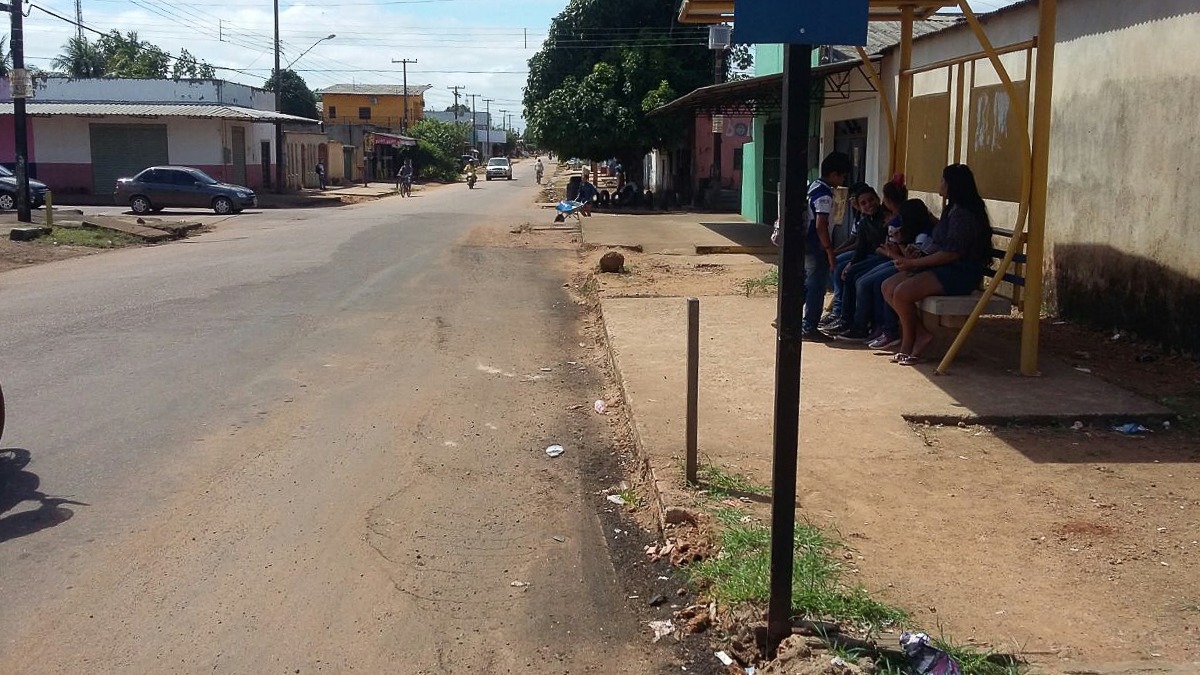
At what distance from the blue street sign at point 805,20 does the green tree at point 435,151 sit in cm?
7158

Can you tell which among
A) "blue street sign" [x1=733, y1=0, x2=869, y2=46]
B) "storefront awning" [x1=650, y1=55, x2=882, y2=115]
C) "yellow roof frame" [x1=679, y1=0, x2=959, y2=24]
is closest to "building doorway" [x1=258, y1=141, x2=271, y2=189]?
"storefront awning" [x1=650, y1=55, x2=882, y2=115]

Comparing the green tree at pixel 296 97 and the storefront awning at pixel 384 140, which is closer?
the storefront awning at pixel 384 140

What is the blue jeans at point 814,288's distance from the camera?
10.0 m

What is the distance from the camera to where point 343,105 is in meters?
107

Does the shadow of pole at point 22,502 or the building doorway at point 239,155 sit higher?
the building doorway at point 239,155

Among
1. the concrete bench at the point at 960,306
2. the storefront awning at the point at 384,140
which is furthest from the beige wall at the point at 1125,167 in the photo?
the storefront awning at the point at 384,140

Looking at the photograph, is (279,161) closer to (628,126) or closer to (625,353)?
(628,126)

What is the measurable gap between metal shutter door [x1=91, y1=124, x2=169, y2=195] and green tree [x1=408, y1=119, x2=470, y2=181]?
31809 mm

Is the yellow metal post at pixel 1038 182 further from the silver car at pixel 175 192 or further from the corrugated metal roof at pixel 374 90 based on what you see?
the corrugated metal roof at pixel 374 90

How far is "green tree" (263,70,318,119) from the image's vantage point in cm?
8419

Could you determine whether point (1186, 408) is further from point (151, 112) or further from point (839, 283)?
point (151, 112)

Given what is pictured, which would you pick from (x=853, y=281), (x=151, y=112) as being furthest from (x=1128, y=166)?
(x=151, y=112)

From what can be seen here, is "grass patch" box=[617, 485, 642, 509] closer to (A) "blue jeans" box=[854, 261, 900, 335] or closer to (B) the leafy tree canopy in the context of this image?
(A) "blue jeans" box=[854, 261, 900, 335]

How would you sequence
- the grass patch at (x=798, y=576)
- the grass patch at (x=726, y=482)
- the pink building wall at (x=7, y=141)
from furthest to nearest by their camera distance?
the pink building wall at (x=7, y=141) → the grass patch at (x=726, y=482) → the grass patch at (x=798, y=576)
